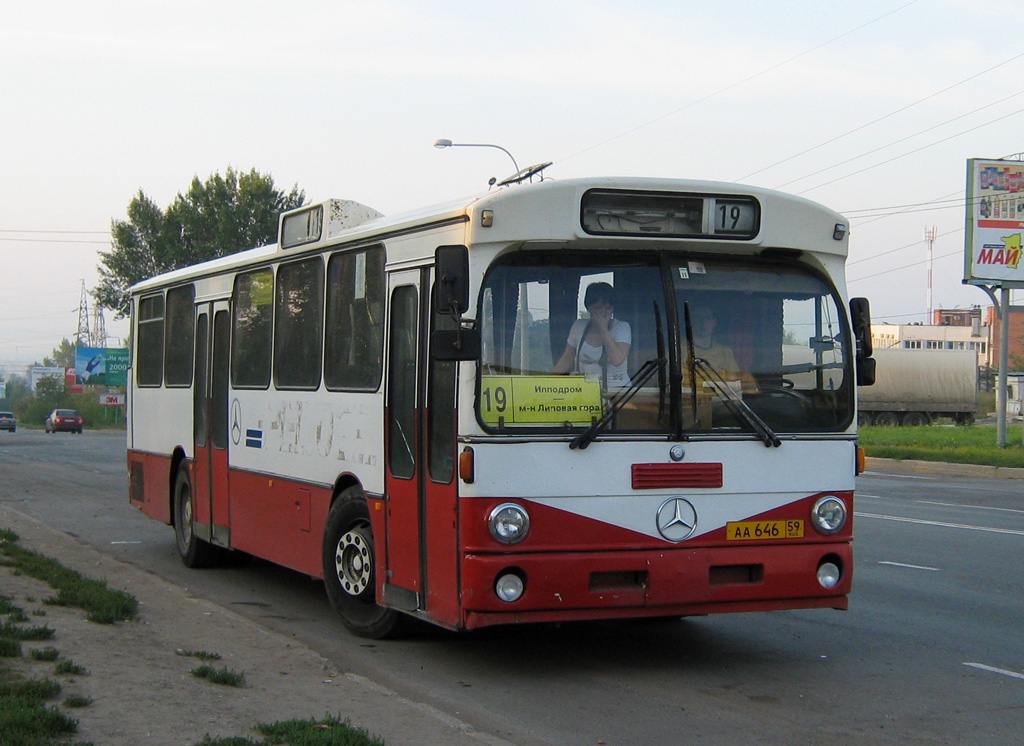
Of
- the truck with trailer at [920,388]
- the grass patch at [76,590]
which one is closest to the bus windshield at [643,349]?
the grass patch at [76,590]

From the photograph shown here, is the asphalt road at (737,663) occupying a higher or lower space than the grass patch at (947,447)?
lower

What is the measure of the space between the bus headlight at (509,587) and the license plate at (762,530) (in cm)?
128

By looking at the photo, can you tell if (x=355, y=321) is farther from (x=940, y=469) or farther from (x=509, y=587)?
(x=940, y=469)

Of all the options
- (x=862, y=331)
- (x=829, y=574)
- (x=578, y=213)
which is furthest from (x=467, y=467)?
(x=862, y=331)

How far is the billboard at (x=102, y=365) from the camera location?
275ft

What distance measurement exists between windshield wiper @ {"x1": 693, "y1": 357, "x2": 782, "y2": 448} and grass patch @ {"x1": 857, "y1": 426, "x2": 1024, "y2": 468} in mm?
17236

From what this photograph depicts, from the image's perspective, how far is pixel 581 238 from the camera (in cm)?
733

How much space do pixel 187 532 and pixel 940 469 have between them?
891 inches

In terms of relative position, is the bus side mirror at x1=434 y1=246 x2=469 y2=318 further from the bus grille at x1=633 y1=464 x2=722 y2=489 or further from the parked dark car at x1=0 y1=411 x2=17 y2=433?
the parked dark car at x1=0 y1=411 x2=17 y2=433

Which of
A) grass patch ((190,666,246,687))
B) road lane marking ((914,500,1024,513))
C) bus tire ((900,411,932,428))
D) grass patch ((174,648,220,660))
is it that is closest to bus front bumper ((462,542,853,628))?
grass patch ((190,666,246,687))

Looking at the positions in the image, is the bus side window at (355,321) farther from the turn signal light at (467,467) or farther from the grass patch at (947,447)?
the grass patch at (947,447)

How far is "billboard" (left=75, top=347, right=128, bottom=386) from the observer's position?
8375 cm

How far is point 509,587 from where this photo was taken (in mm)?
7031

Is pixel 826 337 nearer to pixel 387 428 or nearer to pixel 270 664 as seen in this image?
pixel 387 428
